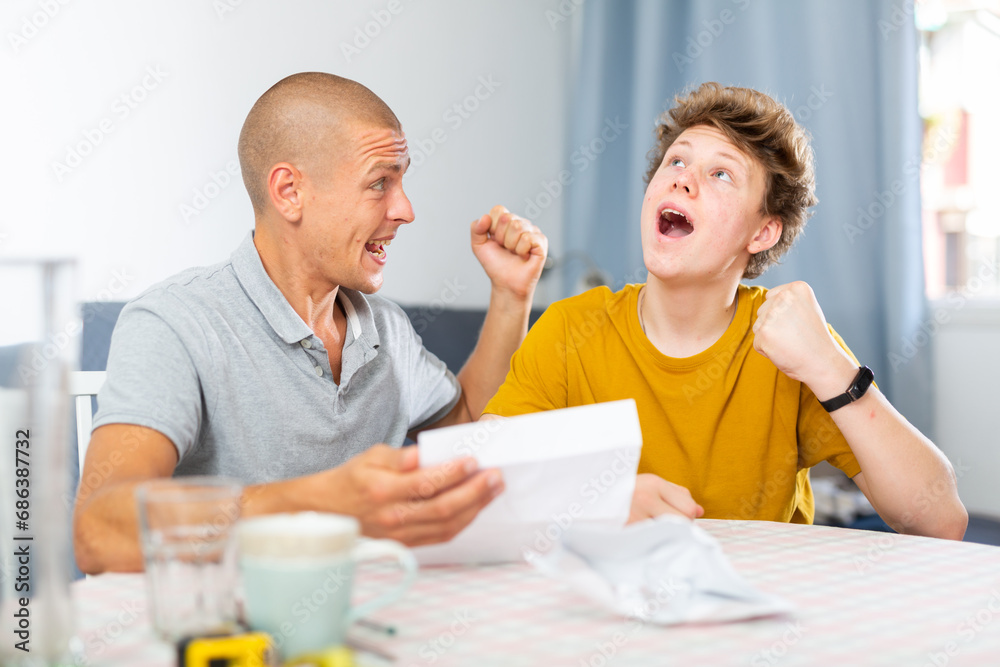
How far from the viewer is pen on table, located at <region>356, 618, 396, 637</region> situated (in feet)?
2.06

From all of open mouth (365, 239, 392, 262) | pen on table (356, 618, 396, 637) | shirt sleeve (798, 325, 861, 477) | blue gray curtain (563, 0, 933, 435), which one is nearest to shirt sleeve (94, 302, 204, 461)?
open mouth (365, 239, 392, 262)

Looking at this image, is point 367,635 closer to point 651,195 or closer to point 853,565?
point 853,565

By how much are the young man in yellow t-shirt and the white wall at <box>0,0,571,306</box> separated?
3.21 feet

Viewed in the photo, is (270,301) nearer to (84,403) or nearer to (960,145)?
(84,403)

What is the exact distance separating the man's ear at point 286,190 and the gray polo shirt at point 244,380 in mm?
76

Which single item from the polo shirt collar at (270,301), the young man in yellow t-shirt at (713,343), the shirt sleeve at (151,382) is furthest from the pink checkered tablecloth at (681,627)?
the polo shirt collar at (270,301)

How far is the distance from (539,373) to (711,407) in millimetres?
293

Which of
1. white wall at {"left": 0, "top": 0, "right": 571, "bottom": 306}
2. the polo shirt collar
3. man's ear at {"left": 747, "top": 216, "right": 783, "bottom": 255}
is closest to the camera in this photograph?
the polo shirt collar

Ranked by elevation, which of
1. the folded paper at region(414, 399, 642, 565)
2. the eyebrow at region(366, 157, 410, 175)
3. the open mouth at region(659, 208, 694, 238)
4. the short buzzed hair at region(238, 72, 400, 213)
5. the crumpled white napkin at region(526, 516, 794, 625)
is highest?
the short buzzed hair at region(238, 72, 400, 213)

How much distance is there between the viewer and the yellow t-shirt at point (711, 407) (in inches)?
53.5

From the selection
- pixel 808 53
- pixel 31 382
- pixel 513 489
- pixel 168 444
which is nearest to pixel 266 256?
pixel 168 444

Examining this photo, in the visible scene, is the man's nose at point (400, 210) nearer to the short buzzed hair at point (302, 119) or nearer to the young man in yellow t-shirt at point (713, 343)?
the short buzzed hair at point (302, 119)

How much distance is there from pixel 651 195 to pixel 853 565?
2.60 feet

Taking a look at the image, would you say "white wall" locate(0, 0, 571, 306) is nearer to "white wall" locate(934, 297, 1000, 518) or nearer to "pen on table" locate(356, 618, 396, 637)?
"pen on table" locate(356, 618, 396, 637)
